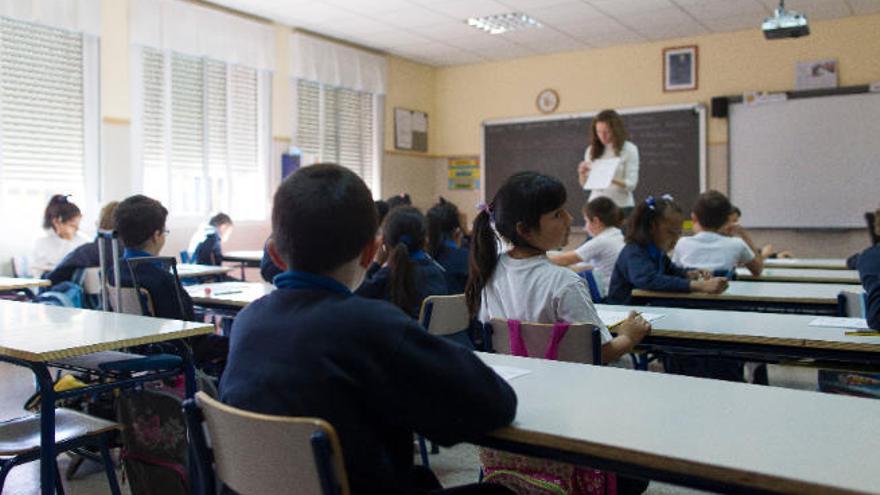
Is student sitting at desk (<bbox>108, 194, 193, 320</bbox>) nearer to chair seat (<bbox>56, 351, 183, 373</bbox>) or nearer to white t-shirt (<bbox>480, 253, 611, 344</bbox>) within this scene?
chair seat (<bbox>56, 351, 183, 373</bbox>)

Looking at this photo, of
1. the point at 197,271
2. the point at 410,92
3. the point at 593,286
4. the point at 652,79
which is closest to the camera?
the point at 593,286

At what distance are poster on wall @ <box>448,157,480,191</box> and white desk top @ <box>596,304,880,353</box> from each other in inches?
253

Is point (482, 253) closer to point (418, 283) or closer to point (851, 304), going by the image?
point (418, 283)

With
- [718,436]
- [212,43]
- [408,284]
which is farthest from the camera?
[212,43]

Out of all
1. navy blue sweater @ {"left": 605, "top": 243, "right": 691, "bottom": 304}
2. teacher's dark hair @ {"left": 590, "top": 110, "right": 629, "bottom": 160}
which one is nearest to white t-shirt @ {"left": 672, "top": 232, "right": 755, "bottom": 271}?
navy blue sweater @ {"left": 605, "top": 243, "right": 691, "bottom": 304}

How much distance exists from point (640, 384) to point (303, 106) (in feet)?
21.9

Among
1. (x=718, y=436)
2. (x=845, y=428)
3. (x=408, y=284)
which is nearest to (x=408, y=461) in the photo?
(x=718, y=436)

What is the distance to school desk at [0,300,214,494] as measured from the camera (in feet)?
6.41

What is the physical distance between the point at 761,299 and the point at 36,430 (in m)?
2.80

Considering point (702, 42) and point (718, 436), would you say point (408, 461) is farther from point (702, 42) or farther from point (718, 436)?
point (702, 42)

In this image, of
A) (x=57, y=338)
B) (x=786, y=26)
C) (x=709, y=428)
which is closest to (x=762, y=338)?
(x=709, y=428)

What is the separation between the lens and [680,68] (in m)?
7.66

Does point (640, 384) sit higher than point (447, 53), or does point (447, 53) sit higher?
point (447, 53)

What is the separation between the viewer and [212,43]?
6645mm
